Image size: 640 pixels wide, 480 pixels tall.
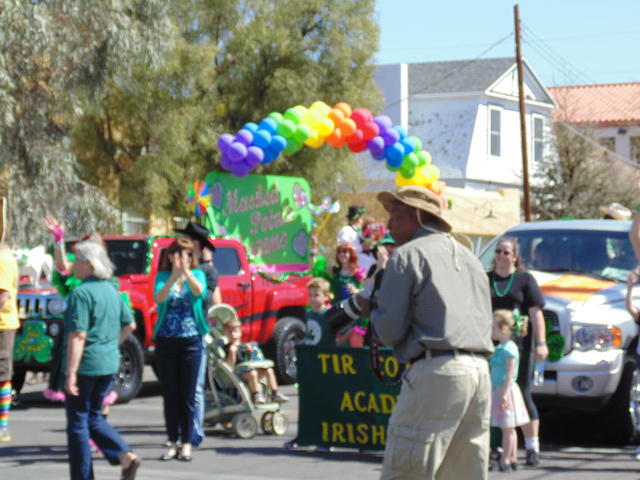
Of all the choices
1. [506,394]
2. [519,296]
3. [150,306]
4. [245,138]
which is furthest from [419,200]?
[245,138]

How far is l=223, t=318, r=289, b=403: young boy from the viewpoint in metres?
11.6

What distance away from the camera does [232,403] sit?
Result: 11695mm

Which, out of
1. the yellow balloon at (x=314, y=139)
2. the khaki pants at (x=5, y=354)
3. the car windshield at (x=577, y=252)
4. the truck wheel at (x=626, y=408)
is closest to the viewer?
the truck wheel at (x=626, y=408)

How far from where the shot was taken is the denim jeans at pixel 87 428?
8.18 metres

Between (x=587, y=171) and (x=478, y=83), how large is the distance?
30.2 ft

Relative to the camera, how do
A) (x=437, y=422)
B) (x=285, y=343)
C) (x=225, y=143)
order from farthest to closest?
(x=225, y=143), (x=285, y=343), (x=437, y=422)

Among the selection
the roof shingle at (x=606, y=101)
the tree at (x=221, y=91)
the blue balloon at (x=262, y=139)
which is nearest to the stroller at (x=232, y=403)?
the blue balloon at (x=262, y=139)

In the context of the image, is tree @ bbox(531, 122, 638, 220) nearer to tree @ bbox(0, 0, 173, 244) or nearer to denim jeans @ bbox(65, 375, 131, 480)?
tree @ bbox(0, 0, 173, 244)

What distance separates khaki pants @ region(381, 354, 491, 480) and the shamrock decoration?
8.64 metres

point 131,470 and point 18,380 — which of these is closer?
point 131,470

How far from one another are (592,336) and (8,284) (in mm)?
4976

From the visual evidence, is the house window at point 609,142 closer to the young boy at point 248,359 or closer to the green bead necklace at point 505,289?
the young boy at point 248,359

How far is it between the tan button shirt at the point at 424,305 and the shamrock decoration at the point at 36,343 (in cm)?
862

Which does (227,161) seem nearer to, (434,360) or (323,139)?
(323,139)
